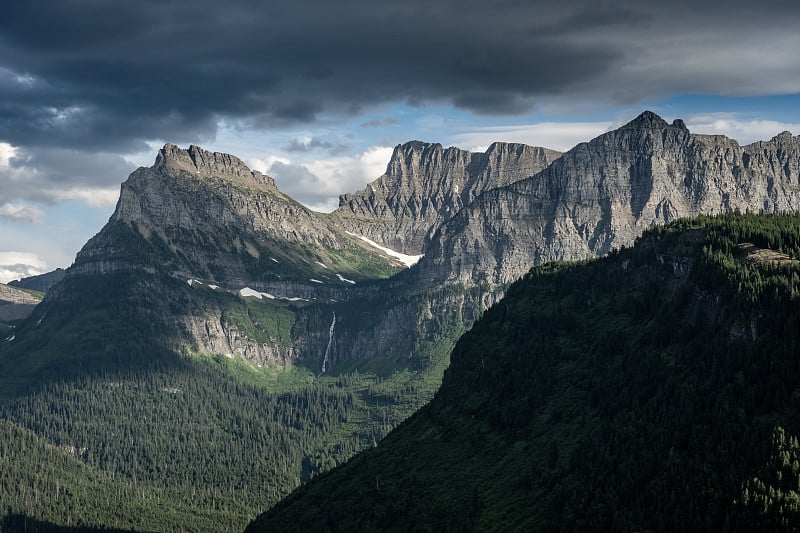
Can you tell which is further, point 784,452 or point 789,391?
point 789,391

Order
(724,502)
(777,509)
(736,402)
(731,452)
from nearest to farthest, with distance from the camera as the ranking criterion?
(777,509)
(724,502)
(731,452)
(736,402)

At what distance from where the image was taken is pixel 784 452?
172 meters

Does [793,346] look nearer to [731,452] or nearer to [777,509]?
[731,452]

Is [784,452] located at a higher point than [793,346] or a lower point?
lower

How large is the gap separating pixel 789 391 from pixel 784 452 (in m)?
21.9

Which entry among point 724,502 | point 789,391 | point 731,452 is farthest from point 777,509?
point 789,391

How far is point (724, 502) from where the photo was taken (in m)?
170

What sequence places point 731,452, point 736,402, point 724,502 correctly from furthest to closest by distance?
point 736,402 → point 731,452 → point 724,502

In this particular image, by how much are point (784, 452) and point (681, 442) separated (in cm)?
2882

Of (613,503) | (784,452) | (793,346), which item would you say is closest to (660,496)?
(613,503)

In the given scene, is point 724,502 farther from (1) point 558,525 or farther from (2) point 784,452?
(1) point 558,525

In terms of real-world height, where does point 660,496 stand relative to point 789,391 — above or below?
below

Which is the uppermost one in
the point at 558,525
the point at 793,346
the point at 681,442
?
the point at 793,346

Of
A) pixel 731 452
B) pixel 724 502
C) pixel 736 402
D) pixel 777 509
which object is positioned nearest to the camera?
pixel 777 509
